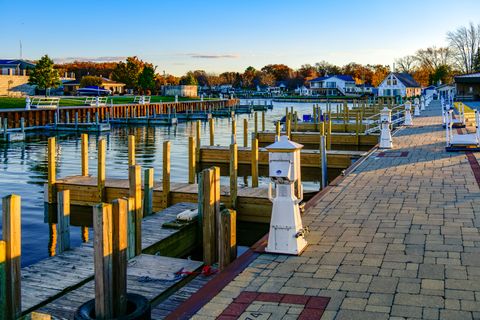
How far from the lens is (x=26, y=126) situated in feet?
163

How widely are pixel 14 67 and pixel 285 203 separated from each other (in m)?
115

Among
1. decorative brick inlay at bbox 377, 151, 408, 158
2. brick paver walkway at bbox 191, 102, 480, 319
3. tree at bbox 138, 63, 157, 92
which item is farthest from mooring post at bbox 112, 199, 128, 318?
tree at bbox 138, 63, 157, 92

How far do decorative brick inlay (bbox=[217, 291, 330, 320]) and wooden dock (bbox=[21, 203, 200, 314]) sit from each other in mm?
3249

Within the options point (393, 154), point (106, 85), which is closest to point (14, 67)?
point (106, 85)

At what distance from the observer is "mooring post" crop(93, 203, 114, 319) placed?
6.39 m

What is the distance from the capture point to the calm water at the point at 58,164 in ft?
51.1

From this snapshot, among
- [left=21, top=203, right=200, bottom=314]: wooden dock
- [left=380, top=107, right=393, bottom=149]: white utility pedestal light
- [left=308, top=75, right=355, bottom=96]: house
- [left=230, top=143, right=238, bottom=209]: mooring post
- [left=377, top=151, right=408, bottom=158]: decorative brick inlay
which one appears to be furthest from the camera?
[left=308, top=75, right=355, bottom=96]: house

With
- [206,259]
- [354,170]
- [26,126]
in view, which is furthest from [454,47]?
[206,259]

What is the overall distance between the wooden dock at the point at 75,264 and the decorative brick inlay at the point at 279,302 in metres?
3.25

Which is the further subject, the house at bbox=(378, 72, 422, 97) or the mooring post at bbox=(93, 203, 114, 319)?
the house at bbox=(378, 72, 422, 97)

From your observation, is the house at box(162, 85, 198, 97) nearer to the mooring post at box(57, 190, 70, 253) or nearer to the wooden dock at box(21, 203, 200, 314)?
the wooden dock at box(21, 203, 200, 314)

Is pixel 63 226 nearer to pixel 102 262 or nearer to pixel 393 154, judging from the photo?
pixel 102 262

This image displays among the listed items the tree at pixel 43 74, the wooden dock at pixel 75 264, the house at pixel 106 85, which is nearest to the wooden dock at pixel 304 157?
the wooden dock at pixel 75 264

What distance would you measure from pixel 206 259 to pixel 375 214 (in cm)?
342
